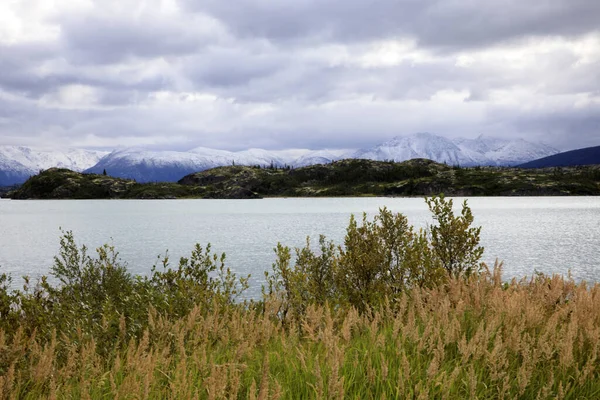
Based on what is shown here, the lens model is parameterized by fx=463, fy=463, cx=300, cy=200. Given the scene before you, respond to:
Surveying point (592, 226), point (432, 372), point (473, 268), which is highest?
point (432, 372)

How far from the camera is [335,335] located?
26.8 feet

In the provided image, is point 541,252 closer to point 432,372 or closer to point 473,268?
point 473,268

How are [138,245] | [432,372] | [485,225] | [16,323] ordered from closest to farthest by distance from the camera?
1. [432,372]
2. [16,323]
3. [138,245]
4. [485,225]

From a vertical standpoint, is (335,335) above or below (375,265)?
above

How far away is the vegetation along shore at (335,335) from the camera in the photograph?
5.83 meters

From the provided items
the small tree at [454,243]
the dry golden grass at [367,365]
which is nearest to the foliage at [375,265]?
the small tree at [454,243]

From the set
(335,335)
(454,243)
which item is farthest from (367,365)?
(454,243)

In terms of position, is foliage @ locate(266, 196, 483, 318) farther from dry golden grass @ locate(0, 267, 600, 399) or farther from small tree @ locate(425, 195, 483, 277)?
dry golden grass @ locate(0, 267, 600, 399)

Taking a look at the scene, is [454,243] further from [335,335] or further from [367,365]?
[367,365]

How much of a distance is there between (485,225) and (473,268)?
85399mm

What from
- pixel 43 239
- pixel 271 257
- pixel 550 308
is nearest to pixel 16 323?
pixel 550 308

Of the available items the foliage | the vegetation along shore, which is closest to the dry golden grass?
the vegetation along shore

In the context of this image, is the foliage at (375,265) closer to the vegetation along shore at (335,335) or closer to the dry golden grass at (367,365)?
the vegetation along shore at (335,335)

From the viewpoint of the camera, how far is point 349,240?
16.6 meters
